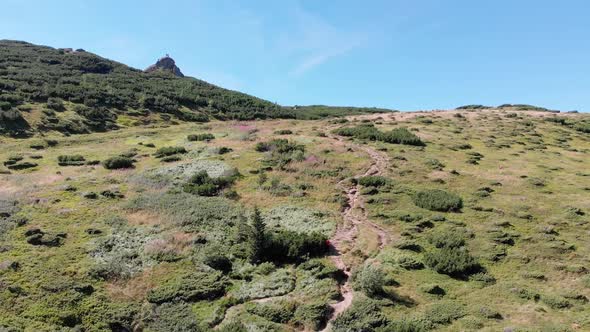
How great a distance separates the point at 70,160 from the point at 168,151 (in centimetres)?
1019

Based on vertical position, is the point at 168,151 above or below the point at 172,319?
above

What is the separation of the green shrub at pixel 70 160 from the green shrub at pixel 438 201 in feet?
114

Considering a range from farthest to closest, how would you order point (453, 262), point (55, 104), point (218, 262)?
1. point (55, 104)
2. point (218, 262)
3. point (453, 262)

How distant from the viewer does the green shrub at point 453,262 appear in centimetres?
2472

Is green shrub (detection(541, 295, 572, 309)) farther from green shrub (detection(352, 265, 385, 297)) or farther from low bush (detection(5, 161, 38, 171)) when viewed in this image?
low bush (detection(5, 161, 38, 171))

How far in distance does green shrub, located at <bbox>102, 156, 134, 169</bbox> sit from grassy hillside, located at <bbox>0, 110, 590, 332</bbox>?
0.51 feet

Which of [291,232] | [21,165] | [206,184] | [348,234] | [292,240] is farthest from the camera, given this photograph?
[21,165]

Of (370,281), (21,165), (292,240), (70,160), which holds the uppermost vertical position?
(70,160)

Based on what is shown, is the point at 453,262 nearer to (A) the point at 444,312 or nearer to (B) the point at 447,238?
(B) the point at 447,238

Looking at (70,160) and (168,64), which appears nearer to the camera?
(70,160)

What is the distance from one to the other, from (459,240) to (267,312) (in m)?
13.5

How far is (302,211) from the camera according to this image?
3350 centimetres

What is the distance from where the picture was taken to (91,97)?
79.4 meters

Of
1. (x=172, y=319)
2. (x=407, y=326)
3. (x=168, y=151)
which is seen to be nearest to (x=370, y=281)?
(x=407, y=326)
